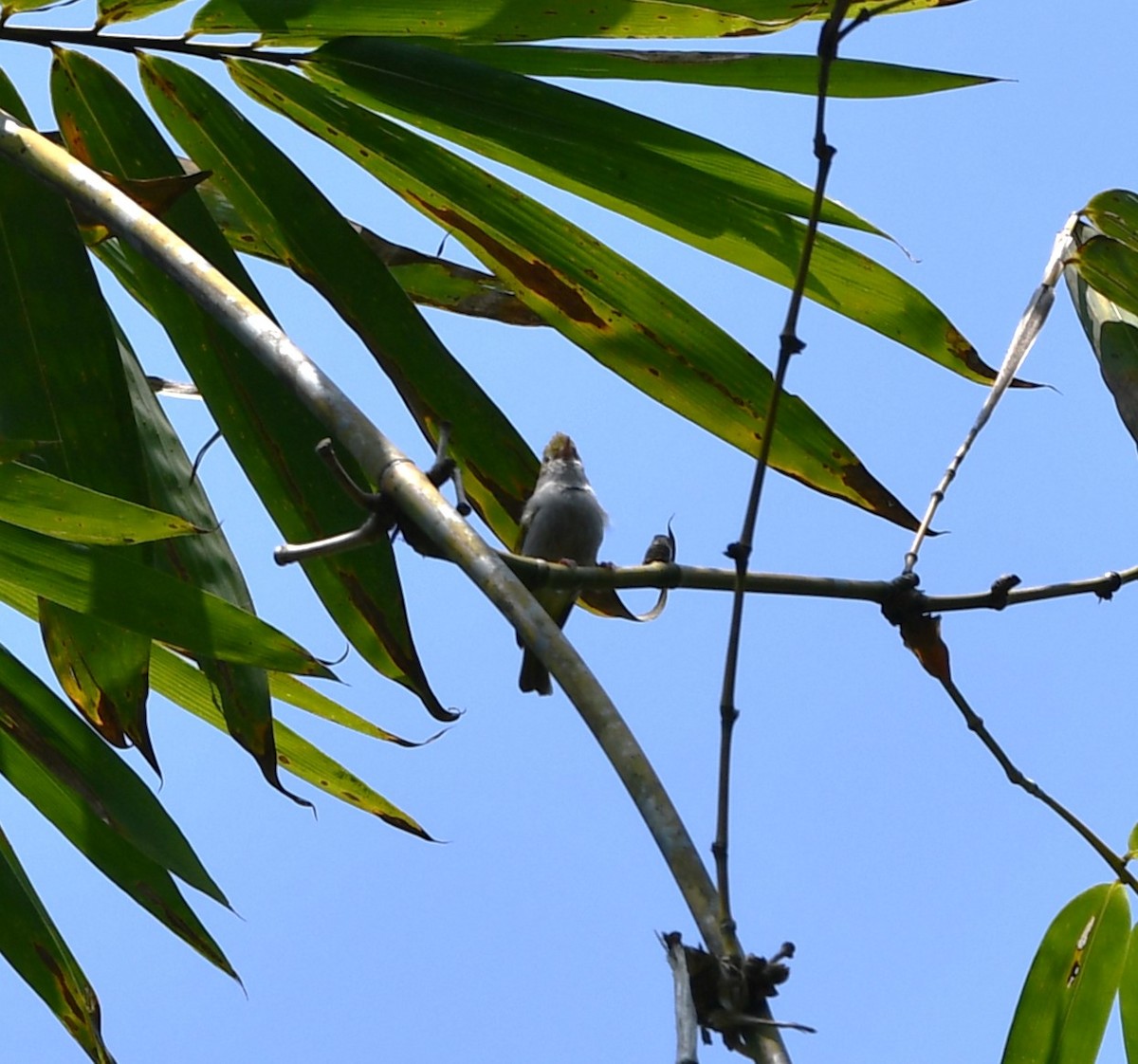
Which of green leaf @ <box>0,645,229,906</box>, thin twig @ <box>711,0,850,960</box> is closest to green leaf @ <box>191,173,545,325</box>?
green leaf @ <box>0,645,229,906</box>

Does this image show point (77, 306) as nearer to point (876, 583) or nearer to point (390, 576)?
point (390, 576)

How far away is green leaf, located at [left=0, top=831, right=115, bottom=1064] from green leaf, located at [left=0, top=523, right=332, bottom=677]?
1.84 feet

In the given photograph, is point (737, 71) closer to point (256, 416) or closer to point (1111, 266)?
point (1111, 266)

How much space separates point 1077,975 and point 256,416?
59.1 inches

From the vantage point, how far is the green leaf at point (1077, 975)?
7.00 feet

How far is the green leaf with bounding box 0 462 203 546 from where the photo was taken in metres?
1.77

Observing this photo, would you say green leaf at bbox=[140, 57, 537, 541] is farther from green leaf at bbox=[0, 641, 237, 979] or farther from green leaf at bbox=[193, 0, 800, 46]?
green leaf at bbox=[0, 641, 237, 979]

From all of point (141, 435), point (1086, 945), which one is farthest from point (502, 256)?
point (1086, 945)

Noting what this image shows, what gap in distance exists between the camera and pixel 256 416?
2.04 meters

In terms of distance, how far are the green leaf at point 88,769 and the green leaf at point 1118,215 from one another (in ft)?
5.63

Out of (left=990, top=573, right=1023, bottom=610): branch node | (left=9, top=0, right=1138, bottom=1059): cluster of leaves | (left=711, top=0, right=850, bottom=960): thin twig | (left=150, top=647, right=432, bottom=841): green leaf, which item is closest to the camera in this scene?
(left=711, top=0, right=850, bottom=960): thin twig

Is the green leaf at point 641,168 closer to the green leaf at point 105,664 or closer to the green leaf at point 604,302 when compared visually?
the green leaf at point 604,302

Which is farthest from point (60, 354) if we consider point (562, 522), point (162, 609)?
point (562, 522)

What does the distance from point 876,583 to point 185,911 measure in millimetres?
1401
